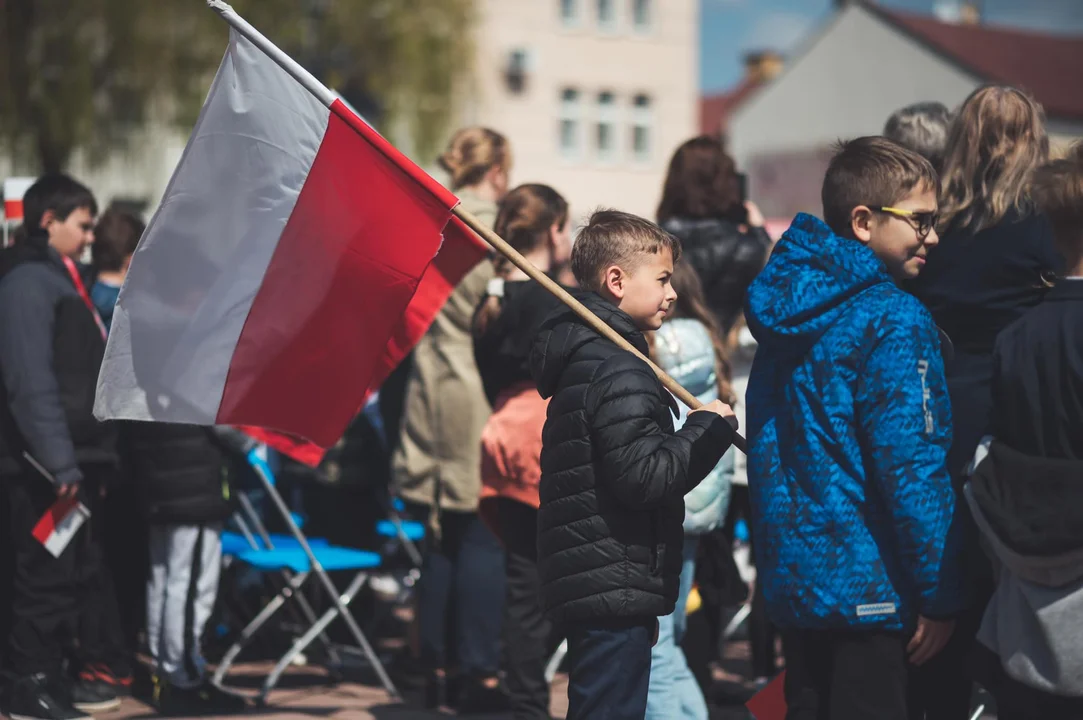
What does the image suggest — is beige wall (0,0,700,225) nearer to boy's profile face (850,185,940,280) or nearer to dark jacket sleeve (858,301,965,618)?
boy's profile face (850,185,940,280)

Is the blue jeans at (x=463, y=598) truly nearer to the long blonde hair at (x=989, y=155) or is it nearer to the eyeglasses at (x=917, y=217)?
the long blonde hair at (x=989, y=155)

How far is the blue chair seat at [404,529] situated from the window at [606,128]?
3034 cm

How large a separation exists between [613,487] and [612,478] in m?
0.03

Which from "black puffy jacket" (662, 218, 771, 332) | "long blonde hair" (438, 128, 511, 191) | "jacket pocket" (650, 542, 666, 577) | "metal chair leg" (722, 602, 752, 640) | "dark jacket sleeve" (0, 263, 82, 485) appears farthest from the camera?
"metal chair leg" (722, 602, 752, 640)

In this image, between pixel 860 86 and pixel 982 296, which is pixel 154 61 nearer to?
pixel 982 296

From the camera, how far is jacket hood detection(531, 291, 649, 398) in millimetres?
4113

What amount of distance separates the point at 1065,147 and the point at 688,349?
5.48ft

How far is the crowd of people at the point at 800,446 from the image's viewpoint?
138 inches

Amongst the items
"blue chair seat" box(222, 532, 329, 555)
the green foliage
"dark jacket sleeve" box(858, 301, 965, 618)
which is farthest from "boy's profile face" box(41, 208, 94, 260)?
the green foliage

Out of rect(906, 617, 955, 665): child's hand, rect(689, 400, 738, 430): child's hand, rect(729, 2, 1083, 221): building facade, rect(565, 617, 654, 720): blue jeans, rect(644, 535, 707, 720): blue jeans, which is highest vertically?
rect(729, 2, 1083, 221): building facade

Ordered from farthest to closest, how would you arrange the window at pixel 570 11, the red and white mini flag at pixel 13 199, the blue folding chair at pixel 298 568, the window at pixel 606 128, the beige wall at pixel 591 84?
the window at pixel 606 128 < the window at pixel 570 11 < the beige wall at pixel 591 84 < the red and white mini flag at pixel 13 199 < the blue folding chair at pixel 298 568

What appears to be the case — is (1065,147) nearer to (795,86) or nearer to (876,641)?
(876,641)

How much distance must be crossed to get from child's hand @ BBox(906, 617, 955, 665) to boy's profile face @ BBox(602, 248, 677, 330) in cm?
115

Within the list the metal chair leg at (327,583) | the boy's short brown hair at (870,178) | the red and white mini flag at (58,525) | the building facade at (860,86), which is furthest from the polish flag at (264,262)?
the building facade at (860,86)
